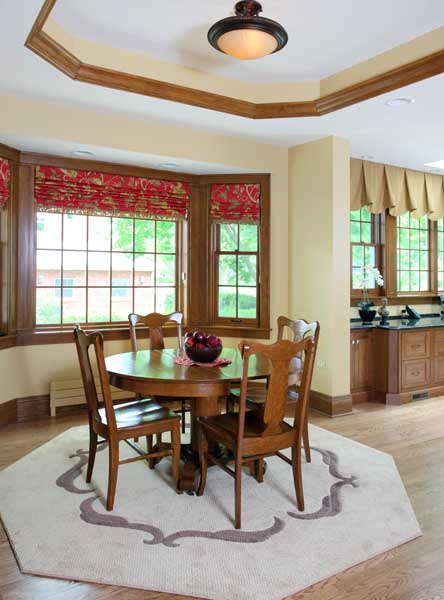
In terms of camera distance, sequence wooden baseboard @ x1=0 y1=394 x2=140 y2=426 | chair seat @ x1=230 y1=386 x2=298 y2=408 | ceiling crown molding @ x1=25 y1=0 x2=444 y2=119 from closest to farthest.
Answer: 1. ceiling crown molding @ x1=25 y1=0 x2=444 y2=119
2. chair seat @ x1=230 y1=386 x2=298 y2=408
3. wooden baseboard @ x1=0 y1=394 x2=140 y2=426

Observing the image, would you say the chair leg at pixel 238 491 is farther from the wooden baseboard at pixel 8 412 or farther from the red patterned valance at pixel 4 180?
the red patterned valance at pixel 4 180

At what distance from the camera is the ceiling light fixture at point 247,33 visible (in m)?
2.77

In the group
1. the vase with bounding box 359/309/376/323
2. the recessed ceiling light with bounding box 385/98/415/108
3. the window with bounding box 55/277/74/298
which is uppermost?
the recessed ceiling light with bounding box 385/98/415/108

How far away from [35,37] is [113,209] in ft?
6.47

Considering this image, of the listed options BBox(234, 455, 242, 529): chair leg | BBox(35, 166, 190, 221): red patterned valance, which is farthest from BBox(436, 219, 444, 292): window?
BBox(234, 455, 242, 529): chair leg

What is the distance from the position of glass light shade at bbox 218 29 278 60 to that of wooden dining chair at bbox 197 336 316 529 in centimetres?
177

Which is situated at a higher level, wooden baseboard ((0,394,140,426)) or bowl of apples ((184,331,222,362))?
bowl of apples ((184,331,222,362))

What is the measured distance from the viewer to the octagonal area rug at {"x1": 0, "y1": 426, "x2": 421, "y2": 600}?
2084 millimetres

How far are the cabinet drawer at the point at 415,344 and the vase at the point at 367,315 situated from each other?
1.34ft

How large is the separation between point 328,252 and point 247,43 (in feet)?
7.31

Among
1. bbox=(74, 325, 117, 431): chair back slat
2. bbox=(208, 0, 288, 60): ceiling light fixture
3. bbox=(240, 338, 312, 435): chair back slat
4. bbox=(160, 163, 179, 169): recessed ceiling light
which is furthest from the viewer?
→ bbox=(160, 163, 179, 169): recessed ceiling light

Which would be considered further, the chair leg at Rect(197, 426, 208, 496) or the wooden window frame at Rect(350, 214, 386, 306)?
the wooden window frame at Rect(350, 214, 386, 306)

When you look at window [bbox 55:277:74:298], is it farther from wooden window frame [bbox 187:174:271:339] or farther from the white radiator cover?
wooden window frame [bbox 187:174:271:339]

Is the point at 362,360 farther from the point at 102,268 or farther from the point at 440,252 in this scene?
the point at 102,268
